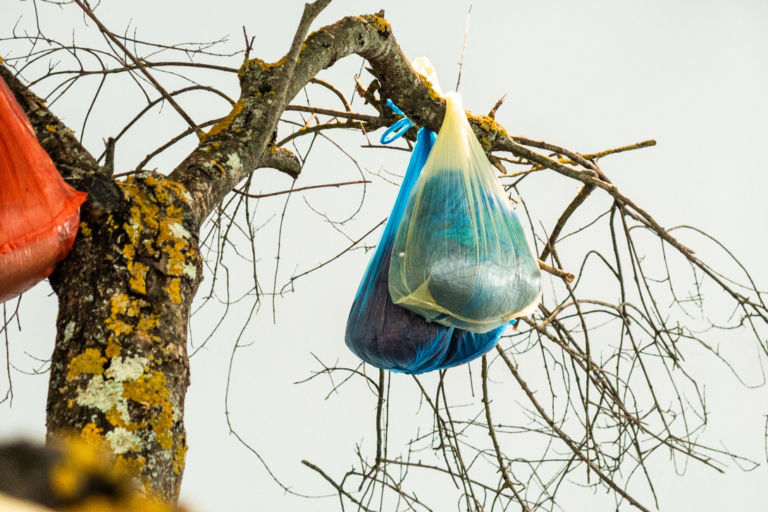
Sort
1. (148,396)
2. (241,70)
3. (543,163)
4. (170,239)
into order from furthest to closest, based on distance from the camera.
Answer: (543,163) → (241,70) → (170,239) → (148,396)

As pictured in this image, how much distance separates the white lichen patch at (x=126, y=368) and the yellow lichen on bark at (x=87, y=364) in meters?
0.01

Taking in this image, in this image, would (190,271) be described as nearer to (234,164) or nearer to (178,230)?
(178,230)

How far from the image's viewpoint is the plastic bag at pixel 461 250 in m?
1.30

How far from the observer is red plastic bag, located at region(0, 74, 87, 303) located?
2.90 ft

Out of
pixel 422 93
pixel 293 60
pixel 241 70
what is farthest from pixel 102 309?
pixel 422 93

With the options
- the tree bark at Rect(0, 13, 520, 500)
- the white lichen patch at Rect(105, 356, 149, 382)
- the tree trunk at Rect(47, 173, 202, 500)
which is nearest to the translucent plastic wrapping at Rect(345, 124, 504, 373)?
the tree bark at Rect(0, 13, 520, 500)

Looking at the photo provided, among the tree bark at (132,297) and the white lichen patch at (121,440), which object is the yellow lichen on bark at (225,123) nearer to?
the tree bark at (132,297)

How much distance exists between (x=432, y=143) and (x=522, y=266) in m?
0.38

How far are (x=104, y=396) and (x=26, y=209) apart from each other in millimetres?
237

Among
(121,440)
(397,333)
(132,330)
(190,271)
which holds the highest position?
(397,333)

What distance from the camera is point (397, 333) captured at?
1413 millimetres

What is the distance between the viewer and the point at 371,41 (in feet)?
4.53

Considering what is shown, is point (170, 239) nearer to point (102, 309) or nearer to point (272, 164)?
point (102, 309)

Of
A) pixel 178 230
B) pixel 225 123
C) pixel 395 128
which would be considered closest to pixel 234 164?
pixel 225 123
